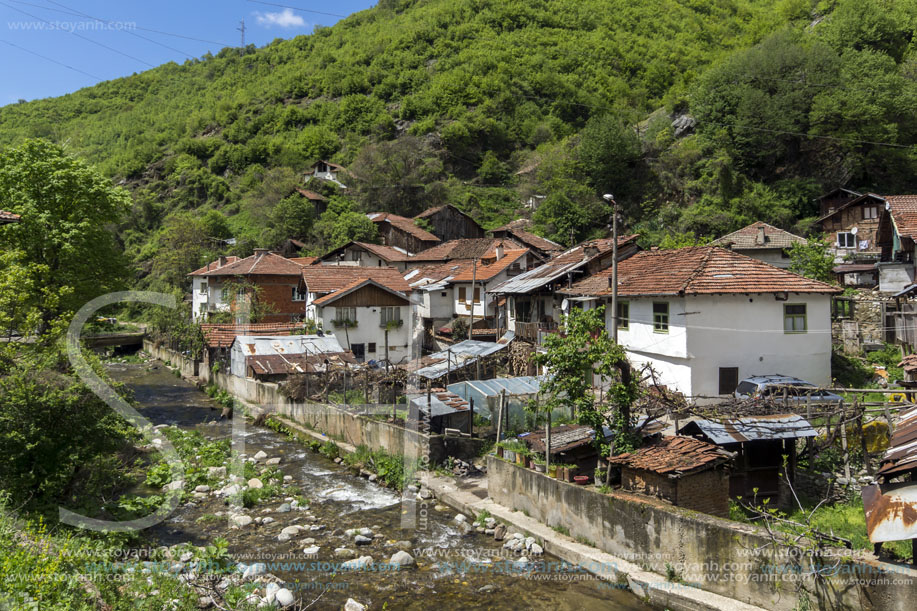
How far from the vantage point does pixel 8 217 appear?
2005 centimetres

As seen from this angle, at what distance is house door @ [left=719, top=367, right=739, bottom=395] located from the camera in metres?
18.6

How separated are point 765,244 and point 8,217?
3714cm

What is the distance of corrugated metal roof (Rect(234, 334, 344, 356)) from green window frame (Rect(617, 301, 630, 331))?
14.0 m

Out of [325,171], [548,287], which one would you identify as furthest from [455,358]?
[325,171]

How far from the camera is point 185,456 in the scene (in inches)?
728

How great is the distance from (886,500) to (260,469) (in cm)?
1646

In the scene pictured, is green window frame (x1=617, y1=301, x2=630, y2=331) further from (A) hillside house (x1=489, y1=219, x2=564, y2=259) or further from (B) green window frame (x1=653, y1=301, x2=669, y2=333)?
(A) hillside house (x1=489, y1=219, x2=564, y2=259)

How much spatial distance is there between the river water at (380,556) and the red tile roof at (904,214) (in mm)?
24593

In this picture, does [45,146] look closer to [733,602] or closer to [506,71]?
[733,602]

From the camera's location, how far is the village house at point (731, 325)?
60.6ft

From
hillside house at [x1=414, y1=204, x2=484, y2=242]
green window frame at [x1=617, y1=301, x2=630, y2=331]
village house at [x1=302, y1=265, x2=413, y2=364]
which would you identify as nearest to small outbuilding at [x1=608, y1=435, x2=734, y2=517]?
green window frame at [x1=617, y1=301, x2=630, y2=331]

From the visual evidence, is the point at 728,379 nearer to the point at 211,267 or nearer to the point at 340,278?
the point at 340,278

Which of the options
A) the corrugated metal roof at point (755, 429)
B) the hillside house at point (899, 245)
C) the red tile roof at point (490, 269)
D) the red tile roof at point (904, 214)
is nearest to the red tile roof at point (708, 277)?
the corrugated metal roof at point (755, 429)

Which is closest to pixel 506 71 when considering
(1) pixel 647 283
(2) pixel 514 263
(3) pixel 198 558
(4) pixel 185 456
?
(2) pixel 514 263
